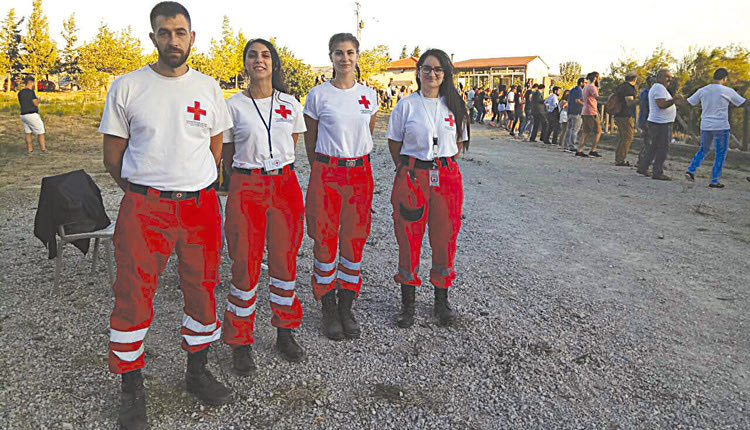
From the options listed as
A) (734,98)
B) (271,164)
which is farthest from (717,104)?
(271,164)

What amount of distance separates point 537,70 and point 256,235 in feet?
244

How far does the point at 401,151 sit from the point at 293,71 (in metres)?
43.3

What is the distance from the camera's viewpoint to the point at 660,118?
9703 millimetres

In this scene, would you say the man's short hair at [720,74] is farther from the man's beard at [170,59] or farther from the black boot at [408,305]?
the man's beard at [170,59]

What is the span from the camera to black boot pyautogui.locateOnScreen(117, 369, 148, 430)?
2.68 metres

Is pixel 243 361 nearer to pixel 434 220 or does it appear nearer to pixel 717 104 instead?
pixel 434 220

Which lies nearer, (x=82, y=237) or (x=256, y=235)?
(x=256, y=235)

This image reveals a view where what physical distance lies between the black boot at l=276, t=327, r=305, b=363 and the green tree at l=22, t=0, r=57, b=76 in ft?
166

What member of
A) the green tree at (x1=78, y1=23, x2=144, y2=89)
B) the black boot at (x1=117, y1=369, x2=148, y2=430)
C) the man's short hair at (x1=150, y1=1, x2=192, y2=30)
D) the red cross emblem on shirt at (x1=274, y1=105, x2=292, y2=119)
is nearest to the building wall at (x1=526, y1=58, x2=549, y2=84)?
the green tree at (x1=78, y1=23, x2=144, y2=89)

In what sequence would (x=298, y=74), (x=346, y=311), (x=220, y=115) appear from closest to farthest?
(x=220, y=115) < (x=346, y=311) < (x=298, y=74)

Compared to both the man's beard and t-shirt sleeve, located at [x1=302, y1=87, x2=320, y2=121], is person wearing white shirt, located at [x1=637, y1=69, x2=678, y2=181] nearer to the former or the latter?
t-shirt sleeve, located at [x1=302, y1=87, x2=320, y2=121]

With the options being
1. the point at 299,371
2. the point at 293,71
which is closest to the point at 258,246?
the point at 299,371

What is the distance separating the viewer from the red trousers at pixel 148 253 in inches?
103

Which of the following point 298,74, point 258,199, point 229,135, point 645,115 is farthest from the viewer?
point 298,74
